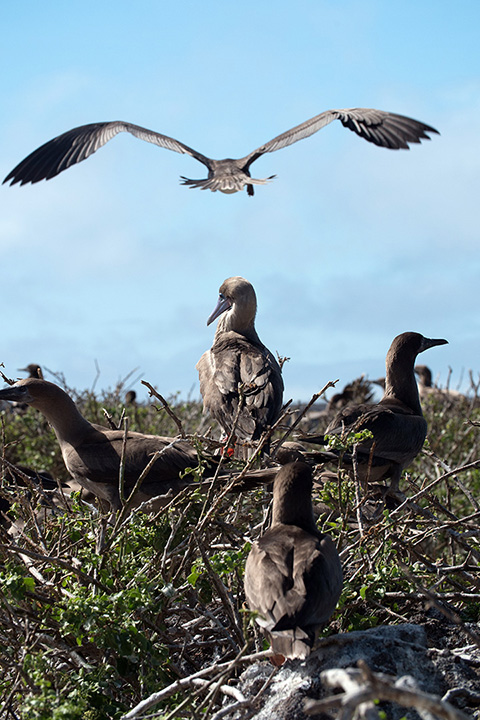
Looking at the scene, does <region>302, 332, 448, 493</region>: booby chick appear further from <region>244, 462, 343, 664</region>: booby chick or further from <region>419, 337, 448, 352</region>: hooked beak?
<region>244, 462, 343, 664</region>: booby chick

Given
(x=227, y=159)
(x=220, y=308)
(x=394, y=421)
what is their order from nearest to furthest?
(x=394, y=421) → (x=220, y=308) → (x=227, y=159)

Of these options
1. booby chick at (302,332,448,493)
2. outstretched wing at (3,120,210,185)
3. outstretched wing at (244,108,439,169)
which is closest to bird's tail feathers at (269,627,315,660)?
booby chick at (302,332,448,493)

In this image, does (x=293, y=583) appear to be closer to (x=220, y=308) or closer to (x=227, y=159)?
(x=220, y=308)

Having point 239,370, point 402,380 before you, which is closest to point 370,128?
point 402,380

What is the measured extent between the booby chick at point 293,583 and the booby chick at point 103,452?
213 cm

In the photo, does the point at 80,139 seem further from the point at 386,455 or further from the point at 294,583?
the point at 294,583

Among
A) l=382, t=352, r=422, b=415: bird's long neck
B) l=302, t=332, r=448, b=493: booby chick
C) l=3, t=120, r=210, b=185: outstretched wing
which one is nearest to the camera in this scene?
l=302, t=332, r=448, b=493: booby chick

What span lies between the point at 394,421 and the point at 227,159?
3.91m

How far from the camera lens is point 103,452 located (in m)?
5.64

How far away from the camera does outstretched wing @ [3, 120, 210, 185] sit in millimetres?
9070

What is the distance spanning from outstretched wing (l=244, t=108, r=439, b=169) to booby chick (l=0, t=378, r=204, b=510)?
3464 mm

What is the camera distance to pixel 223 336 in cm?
687

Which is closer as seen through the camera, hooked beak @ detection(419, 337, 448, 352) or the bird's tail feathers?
the bird's tail feathers

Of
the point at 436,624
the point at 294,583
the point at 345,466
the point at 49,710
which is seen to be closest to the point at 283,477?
the point at 294,583
